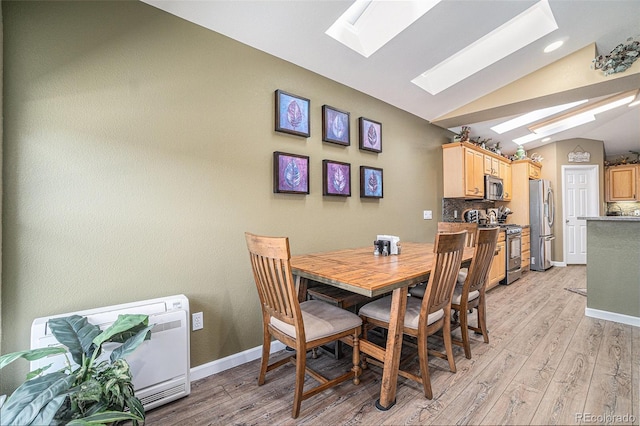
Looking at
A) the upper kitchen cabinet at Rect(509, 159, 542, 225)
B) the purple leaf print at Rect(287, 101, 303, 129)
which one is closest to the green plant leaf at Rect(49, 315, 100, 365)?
the purple leaf print at Rect(287, 101, 303, 129)

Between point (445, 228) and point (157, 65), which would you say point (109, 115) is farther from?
point (445, 228)

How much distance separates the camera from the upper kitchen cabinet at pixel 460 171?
12.6ft

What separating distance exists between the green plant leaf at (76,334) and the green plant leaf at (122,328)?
2.2 inches

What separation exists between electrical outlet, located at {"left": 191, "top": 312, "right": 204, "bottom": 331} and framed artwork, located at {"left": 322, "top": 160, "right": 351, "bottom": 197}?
1.42 metres

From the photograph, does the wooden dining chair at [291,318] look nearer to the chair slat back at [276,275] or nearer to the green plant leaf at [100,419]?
the chair slat back at [276,275]

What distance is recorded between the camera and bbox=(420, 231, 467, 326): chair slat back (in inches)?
59.3

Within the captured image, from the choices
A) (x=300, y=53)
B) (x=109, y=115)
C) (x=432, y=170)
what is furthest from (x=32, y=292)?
(x=432, y=170)

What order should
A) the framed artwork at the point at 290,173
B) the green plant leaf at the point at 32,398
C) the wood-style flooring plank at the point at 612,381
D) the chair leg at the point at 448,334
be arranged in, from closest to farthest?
the green plant leaf at the point at 32,398
the wood-style flooring plank at the point at 612,381
the chair leg at the point at 448,334
the framed artwork at the point at 290,173

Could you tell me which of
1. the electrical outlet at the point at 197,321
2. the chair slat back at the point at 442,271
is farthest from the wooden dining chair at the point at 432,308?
the electrical outlet at the point at 197,321

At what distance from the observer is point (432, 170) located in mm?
3867

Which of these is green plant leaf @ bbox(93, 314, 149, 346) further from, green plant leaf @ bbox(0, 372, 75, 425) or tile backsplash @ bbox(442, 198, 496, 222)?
tile backsplash @ bbox(442, 198, 496, 222)

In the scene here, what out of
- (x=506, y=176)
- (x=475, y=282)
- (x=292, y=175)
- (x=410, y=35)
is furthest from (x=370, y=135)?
(x=506, y=176)

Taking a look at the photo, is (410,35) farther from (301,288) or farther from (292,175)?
(301,288)

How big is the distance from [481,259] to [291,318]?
1.50m
